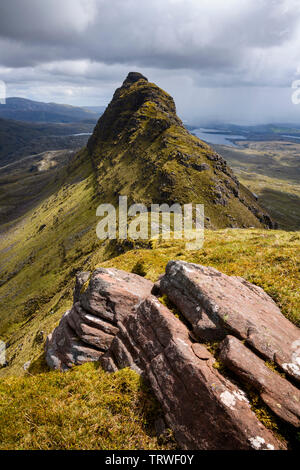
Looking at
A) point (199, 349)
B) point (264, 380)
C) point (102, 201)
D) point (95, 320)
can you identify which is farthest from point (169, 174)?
point (264, 380)

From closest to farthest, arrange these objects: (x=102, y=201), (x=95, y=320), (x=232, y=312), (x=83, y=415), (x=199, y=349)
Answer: (x=83, y=415)
(x=199, y=349)
(x=232, y=312)
(x=95, y=320)
(x=102, y=201)

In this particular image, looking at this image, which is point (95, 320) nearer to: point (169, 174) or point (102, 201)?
point (169, 174)

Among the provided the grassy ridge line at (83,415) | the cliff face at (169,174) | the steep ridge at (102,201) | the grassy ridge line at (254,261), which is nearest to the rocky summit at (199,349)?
the grassy ridge line at (83,415)

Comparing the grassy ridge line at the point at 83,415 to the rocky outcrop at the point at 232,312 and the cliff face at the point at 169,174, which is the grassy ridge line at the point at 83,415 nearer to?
the rocky outcrop at the point at 232,312

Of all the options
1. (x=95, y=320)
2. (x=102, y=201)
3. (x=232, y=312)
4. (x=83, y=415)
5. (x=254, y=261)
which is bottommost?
(x=83, y=415)

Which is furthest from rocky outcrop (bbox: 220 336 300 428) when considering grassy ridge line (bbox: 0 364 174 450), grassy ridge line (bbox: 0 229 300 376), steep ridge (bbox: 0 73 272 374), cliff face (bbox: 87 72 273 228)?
cliff face (bbox: 87 72 273 228)

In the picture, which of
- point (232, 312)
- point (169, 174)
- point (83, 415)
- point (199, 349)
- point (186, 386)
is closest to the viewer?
point (186, 386)
